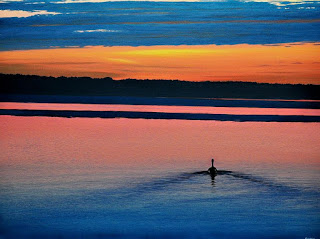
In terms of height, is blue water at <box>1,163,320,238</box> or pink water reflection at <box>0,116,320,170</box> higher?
pink water reflection at <box>0,116,320,170</box>

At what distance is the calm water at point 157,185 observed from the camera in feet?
32.1

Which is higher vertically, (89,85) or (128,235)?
(89,85)

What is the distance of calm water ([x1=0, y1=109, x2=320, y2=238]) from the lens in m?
9.78

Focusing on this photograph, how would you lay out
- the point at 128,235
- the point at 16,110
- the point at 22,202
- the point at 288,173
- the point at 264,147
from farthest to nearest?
the point at 16,110
the point at 264,147
the point at 288,173
the point at 22,202
the point at 128,235

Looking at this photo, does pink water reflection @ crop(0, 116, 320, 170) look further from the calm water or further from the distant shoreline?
the distant shoreline

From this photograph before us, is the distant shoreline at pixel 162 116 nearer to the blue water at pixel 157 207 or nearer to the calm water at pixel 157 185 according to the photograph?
the calm water at pixel 157 185

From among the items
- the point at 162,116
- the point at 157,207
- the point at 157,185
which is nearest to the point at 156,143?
the point at 157,185

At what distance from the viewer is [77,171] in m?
13.9

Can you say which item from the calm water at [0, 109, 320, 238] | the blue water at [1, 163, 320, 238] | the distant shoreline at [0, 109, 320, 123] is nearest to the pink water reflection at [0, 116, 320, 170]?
the calm water at [0, 109, 320, 238]

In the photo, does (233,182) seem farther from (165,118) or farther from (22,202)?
(165,118)

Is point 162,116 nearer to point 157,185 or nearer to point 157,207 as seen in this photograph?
point 157,185

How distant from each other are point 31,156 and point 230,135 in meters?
7.44

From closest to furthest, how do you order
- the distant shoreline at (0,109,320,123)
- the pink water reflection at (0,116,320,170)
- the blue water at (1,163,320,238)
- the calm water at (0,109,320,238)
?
the blue water at (1,163,320,238)
the calm water at (0,109,320,238)
the pink water reflection at (0,116,320,170)
the distant shoreline at (0,109,320,123)

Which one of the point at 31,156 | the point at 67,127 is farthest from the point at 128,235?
the point at 67,127
